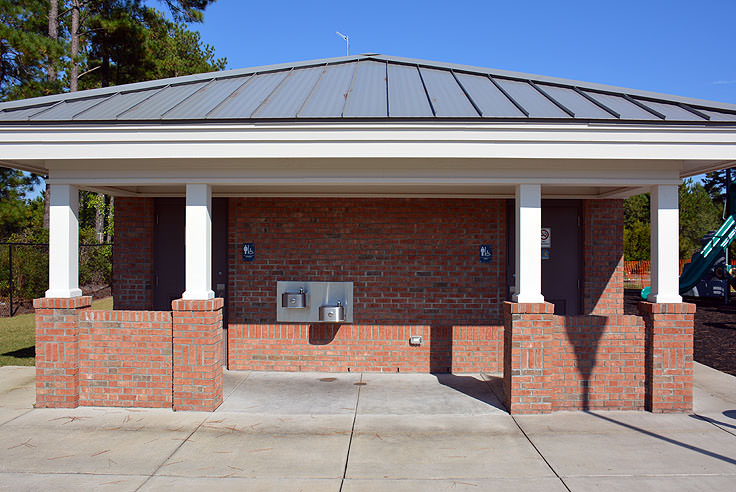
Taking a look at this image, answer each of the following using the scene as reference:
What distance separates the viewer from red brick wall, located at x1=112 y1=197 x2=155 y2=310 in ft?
28.4

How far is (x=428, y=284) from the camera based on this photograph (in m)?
8.53

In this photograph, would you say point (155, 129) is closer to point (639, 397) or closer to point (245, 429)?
point (245, 429)

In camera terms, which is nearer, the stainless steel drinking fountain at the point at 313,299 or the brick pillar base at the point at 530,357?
the brick pillar base at the point at 530,357

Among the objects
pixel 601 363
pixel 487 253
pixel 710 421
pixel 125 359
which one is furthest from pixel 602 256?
pixel 125 359

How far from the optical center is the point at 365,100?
7.04m

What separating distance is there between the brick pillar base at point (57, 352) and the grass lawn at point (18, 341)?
3.47m

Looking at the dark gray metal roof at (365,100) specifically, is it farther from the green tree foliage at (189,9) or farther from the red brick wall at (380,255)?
the green tree foliage at (189,9)

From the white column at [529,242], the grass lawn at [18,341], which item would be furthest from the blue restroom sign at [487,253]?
the grass lawn at [18,341]

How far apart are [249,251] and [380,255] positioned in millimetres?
2094

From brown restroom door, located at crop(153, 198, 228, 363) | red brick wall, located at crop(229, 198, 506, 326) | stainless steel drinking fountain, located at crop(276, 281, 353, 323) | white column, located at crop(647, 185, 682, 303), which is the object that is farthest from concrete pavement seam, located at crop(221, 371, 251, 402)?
white column, located at crop(647, 185, 682, 303)

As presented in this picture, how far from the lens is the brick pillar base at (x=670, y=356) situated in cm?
647

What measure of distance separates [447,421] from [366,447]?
1.23 m

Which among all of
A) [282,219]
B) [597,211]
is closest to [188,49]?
[282,219]

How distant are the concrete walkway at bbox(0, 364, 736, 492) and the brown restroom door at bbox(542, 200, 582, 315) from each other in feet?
7.12
